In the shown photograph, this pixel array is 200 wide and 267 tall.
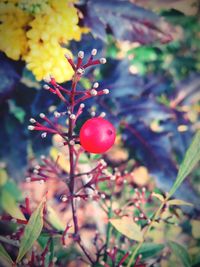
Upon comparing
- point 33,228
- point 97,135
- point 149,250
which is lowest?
point 149,250

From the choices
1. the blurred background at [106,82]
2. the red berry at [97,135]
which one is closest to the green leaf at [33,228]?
the red berry at [97,135]

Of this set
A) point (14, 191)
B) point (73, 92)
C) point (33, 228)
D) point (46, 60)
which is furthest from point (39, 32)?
point (14, 191)

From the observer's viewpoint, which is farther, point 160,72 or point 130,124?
point 160,72

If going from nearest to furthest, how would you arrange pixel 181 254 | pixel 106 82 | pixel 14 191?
pixel 181 254, pixel 106 82, pixel 14 191

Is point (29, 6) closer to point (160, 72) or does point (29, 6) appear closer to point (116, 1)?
point (116, 1)

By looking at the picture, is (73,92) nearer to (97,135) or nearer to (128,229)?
(97,135)

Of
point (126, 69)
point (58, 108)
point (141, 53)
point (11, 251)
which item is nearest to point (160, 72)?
point (141, 53)

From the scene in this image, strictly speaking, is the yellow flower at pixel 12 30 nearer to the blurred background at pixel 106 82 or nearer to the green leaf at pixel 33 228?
the blurred background at pixel 106 82
